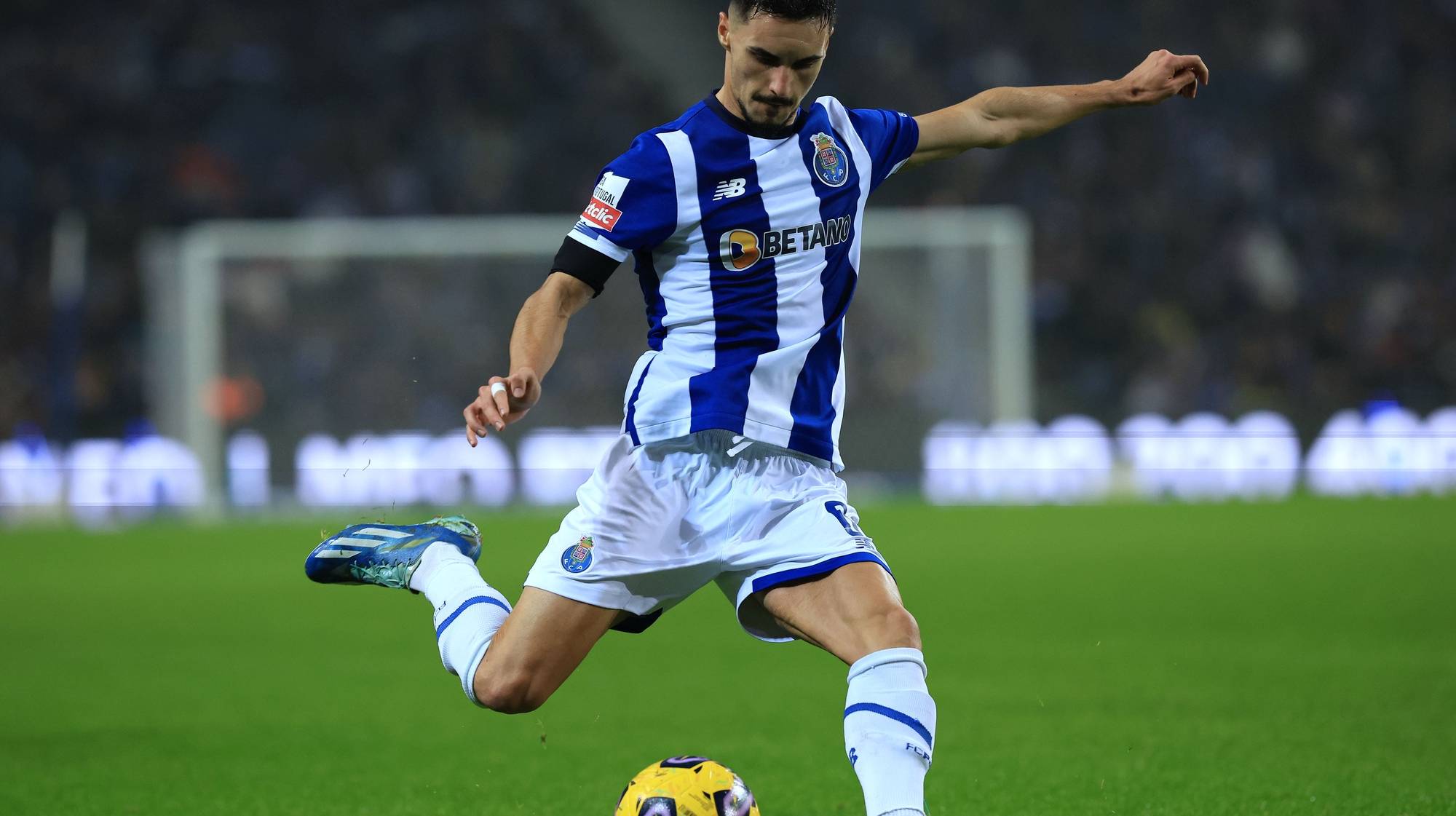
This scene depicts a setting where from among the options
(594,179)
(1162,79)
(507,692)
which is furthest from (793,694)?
(594,179)

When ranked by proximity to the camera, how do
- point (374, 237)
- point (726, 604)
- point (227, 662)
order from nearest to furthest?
point (227, 662)
point (726, 604)
point (374, 237)

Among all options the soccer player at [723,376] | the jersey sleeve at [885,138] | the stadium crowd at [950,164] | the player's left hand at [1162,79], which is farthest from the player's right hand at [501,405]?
the stadium crowd at [950,164]

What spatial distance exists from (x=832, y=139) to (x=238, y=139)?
58.2ft

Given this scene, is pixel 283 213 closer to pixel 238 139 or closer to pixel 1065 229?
pixel 238 139

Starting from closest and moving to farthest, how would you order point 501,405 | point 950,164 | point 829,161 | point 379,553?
point 501,405, point 829,161, point 379,553, point 950,164

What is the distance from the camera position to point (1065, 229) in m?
20.2

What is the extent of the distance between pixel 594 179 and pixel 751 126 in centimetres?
1742

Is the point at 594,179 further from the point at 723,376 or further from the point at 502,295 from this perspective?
the point at 723,376

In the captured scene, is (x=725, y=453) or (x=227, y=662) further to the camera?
(x=227, y=662)

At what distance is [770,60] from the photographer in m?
3.71

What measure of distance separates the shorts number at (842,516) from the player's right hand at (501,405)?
2.37 feet

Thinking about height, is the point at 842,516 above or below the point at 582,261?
below

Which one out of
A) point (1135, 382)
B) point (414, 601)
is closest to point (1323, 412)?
point (1135, 382)

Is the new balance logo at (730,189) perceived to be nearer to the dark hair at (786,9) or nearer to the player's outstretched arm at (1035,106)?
the dark hair at (786,9)
